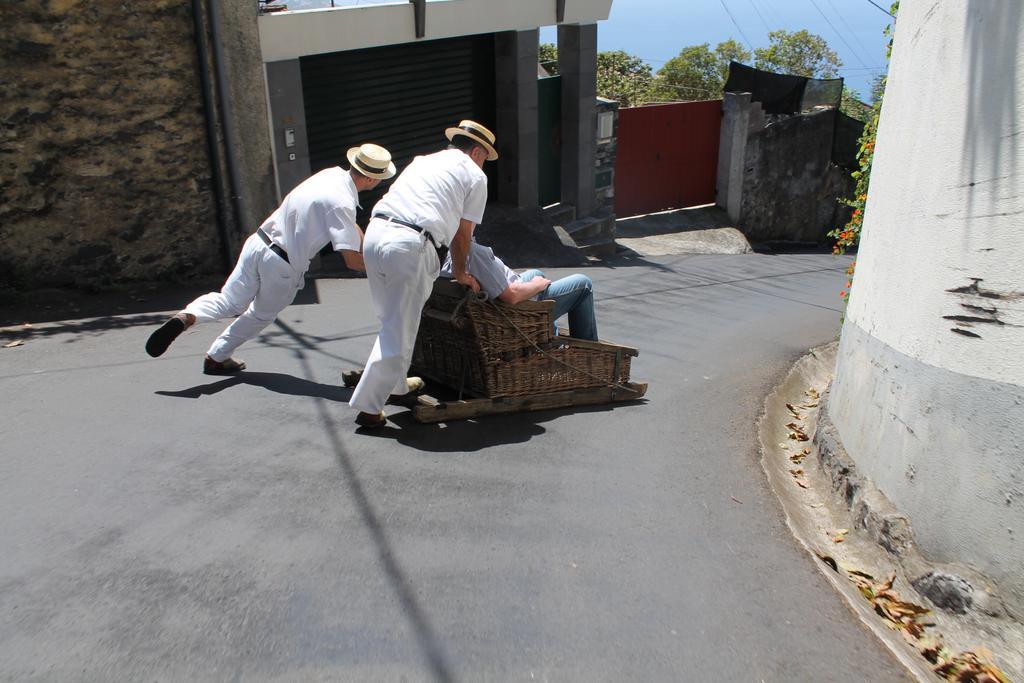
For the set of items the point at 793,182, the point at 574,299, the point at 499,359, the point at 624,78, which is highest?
the point at 624,78

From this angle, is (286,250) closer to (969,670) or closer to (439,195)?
(439,195)

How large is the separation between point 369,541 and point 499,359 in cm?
180

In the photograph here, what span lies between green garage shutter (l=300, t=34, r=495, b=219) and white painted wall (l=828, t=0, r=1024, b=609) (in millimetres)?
7708

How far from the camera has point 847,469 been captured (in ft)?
16.4

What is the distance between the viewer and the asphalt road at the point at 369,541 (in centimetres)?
312

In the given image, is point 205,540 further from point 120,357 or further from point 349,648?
point 120,357

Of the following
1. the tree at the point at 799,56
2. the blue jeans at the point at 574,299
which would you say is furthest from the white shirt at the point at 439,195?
the tree at the point at 799,56

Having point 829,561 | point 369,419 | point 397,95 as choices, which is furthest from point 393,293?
point 397,95

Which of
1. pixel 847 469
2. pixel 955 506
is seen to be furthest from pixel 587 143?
pixel 955 506

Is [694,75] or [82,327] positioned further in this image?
[694,75]

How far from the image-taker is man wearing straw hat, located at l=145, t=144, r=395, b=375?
17.4ft

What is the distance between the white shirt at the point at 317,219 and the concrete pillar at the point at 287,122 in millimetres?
4493

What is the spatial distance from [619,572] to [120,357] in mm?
4265

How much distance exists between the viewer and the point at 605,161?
16.1 metres
